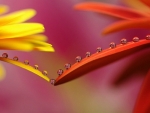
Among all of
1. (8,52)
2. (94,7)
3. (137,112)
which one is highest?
(94,7)

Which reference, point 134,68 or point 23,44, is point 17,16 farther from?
point 134,68

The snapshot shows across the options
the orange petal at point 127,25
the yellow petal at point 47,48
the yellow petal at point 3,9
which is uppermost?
the yellow petal at point 3,9

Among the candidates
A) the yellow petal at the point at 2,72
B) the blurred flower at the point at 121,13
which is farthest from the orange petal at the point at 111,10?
the yellow petal at the point at 2,72

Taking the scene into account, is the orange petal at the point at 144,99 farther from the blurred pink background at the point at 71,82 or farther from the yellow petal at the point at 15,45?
the yellow petal at the point at 15,45

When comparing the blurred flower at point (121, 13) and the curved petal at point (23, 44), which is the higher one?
the blurred flower at point (121, 13)

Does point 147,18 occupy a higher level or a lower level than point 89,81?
higher

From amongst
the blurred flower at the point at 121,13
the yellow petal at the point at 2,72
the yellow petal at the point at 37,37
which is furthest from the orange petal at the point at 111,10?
the yellow petal at the point at 2,72

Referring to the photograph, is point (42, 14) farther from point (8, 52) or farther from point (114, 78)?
point (114, 78)

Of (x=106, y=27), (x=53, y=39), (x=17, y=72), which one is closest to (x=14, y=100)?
(x=17, y=72)
